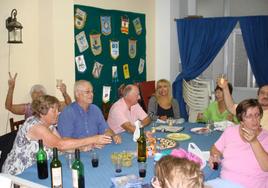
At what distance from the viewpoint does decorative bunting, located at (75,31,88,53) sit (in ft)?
13.9

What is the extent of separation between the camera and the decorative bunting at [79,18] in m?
4.16

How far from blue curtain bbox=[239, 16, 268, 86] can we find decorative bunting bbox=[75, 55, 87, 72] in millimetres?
2346

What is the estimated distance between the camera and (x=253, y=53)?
497cm

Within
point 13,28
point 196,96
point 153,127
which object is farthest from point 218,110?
point 13,28

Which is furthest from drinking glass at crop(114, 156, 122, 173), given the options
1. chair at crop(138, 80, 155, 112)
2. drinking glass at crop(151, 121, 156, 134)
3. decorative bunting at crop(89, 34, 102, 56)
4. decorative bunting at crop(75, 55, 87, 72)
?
chair at crop(138, 80, 155, 112)

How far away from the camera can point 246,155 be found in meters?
2.30

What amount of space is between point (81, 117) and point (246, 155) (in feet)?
4.98

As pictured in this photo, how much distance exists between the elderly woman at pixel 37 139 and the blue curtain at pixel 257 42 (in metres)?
3.23

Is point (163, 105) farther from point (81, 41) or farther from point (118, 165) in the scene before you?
point (118, 165)

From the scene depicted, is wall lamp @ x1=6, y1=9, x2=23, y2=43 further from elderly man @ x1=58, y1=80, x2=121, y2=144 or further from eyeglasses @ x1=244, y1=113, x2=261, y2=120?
eyeglasses @ x1=244, y1=113, x2=261, y2=120

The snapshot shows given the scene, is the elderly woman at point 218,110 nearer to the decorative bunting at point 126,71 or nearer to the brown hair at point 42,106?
the decorative bunting at point 126,71

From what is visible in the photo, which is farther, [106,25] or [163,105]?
[106,25]

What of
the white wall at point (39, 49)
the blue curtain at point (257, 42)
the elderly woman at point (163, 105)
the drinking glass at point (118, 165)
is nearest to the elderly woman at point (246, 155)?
the drinking glass at point (118, 165)

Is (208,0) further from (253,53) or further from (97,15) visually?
(97,15)
